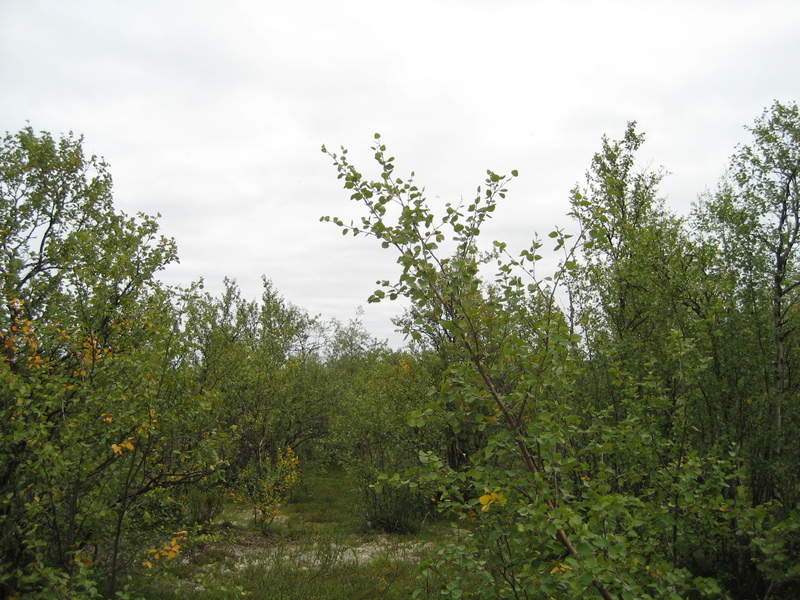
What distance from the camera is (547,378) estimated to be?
9.58ft

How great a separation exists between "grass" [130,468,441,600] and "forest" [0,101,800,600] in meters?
0.35

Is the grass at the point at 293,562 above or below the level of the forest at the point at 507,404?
below

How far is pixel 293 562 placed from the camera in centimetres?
971

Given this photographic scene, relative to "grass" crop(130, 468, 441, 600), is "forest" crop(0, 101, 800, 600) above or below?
above

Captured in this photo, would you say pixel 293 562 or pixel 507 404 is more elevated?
pixel 507 404

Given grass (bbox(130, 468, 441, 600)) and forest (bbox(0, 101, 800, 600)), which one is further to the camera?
grass (bbox(130, 468, 441, 600))

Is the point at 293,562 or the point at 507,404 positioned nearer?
the point at 507,404

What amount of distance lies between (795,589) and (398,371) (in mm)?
12479

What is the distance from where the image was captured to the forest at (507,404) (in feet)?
10.2

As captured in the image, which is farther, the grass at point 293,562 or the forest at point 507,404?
the grass at point 293,562

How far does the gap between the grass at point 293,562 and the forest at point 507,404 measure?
1.15 feet

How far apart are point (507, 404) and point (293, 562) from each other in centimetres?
831

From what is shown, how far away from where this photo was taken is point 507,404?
129 inches

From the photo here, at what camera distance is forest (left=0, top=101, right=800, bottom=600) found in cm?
310
